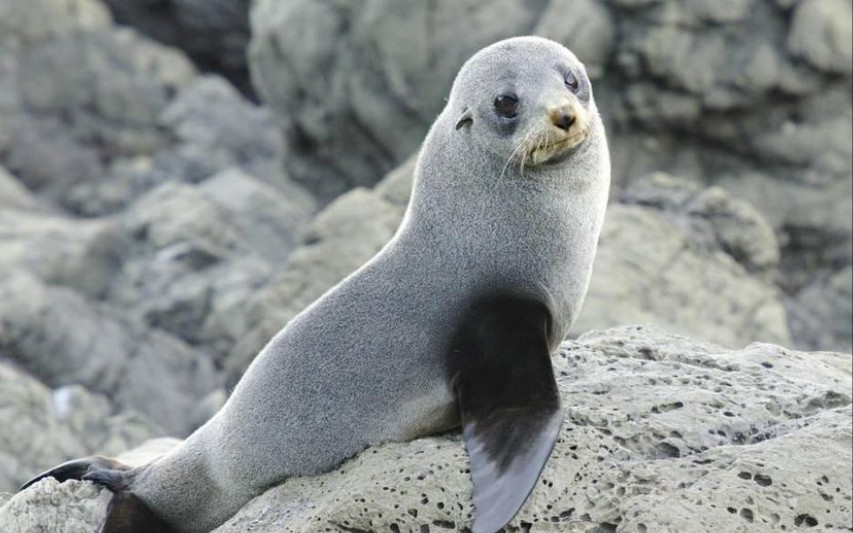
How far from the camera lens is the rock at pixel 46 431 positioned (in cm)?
1200

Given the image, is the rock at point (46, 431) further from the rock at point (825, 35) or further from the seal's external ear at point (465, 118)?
the rock at point (825, 35)

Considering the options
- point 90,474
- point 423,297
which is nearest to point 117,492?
point 90,474

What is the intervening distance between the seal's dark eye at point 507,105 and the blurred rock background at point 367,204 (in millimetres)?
6488

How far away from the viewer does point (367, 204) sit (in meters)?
13.8

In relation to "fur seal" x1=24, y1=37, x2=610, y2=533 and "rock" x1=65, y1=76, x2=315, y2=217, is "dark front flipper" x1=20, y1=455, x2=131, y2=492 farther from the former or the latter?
"rock" x1=65, y1=76, x2=315, y2=217

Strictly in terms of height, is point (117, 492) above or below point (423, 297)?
below

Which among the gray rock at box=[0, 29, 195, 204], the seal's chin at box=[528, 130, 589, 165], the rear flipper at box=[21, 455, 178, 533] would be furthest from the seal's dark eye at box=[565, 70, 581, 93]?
the gray rock at box=[0, 29, 195, 204]

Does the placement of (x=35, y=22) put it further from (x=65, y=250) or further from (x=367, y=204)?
(x=367, y=204)

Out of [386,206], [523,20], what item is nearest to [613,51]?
[523,20]

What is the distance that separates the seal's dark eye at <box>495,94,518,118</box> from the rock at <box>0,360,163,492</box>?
6.49m

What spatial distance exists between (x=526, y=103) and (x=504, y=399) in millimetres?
1510

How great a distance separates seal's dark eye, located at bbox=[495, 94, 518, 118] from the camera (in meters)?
6.91

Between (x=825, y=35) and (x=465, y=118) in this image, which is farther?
(x=825, y=35)

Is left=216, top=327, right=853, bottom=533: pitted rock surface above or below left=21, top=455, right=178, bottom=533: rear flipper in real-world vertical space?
above
